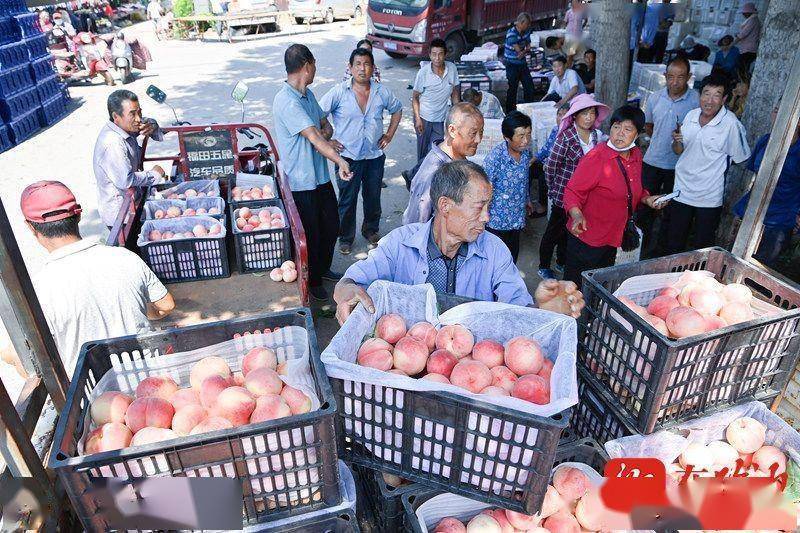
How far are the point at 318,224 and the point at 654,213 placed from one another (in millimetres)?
3799

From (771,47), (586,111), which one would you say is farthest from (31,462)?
(771,47)

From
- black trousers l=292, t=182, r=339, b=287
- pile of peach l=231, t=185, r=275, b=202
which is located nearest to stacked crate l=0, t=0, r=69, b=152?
pile of peach l=231, t=185, r=275, b=202

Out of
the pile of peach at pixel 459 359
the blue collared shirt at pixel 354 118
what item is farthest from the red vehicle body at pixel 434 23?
the pile of peach at pixel 459 359

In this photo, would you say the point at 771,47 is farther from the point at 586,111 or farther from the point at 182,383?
the point at 182,383

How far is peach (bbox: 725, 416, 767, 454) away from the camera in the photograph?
2.47m

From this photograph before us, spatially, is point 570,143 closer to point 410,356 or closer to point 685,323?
point 685,323

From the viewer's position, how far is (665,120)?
218 inches

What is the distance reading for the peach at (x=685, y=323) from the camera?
240cm

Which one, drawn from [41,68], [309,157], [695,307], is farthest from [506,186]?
[41,68]

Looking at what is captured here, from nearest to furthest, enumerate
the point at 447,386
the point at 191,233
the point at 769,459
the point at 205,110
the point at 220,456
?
the point at 220,456 → the point at 447,386 → the point at 769,459 → the point at 191,233 → the point at 205,110

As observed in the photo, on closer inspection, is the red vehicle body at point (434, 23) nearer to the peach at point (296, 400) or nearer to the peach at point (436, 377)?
the peach at point (436, 377)

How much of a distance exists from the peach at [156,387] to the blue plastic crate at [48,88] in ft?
38.8

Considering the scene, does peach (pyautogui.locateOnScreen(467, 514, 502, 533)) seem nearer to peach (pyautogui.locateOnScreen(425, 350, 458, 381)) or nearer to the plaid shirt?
peach (pyautogui.locateOnScreen(425, 350, 458, 381))

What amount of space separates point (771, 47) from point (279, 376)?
5430 mm
